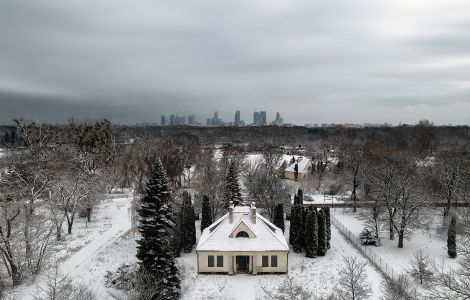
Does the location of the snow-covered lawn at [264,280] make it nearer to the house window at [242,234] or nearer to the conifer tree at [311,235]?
the conifer tree at [311,235]

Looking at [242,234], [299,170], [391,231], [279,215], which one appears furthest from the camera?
[299,170]

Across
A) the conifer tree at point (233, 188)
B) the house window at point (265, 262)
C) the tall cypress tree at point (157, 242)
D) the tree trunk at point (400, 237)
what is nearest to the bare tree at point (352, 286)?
the house window at point (265, 262)

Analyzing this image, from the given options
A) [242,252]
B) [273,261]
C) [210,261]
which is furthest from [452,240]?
[210,261]

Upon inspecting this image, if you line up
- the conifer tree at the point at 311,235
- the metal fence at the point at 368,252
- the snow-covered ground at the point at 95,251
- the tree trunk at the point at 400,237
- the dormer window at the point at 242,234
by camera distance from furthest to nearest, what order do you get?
1. the tree trunk at the point at 400,237
2. the conifer tree at the point at 311,235
3. the dormer window at the point at 242,234
4. the metal fence at the point at 368,252
5. the snow-covered ground at the point at 95,251

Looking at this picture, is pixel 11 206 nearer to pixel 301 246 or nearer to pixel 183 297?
pixel 183 297

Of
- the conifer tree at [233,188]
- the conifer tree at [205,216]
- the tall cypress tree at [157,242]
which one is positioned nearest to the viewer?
the tall cypress tree at [157,242]

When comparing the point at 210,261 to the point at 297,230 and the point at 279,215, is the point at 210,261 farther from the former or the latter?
the point at 279,215

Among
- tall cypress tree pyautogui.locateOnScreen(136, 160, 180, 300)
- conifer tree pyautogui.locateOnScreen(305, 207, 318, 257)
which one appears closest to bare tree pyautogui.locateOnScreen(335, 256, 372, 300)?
conifer tree pyautogui.locateOnScreen(305, 207, 318, 257)
